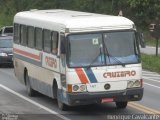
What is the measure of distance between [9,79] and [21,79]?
503 cm

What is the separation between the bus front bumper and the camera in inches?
670

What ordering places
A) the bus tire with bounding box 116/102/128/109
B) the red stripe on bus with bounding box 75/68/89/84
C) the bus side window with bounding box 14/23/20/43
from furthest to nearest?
the bus side window with bounding box 14/23/20/43 → the bus tire with bounding box 116/102/128/109 → the red stripe on bus with bounding box 75/68/89/84

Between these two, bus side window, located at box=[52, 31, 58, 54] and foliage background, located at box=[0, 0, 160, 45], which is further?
foliage background, located at box=[0, 0, 160, 45]

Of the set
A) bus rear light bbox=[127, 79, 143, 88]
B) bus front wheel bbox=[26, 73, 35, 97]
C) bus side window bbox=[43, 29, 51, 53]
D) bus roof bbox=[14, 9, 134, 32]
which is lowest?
bus front wheel bbox=[26, 73, 35, 97]

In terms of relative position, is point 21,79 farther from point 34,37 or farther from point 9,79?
point 9,79

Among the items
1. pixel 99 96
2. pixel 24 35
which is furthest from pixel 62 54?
pixel 24 35

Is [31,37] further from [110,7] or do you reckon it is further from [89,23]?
[110,7]

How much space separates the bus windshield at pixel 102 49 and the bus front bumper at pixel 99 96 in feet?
2.47

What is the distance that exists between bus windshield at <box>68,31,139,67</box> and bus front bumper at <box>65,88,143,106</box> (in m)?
0.75

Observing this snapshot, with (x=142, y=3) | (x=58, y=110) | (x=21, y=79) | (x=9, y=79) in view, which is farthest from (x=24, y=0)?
(x=58, y=110)

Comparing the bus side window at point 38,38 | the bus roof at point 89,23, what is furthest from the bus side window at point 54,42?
the bus side window at point 38,38

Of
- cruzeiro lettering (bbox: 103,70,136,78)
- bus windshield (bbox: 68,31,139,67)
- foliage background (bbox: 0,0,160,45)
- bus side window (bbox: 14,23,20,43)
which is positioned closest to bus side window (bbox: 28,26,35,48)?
bus side window (bbox: 14,23,20,43)

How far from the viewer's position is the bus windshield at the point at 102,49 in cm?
1723

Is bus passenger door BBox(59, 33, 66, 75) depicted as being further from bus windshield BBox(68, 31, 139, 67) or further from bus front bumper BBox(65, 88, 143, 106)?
bus front bumper BBox(65, 88, 143, 106)
